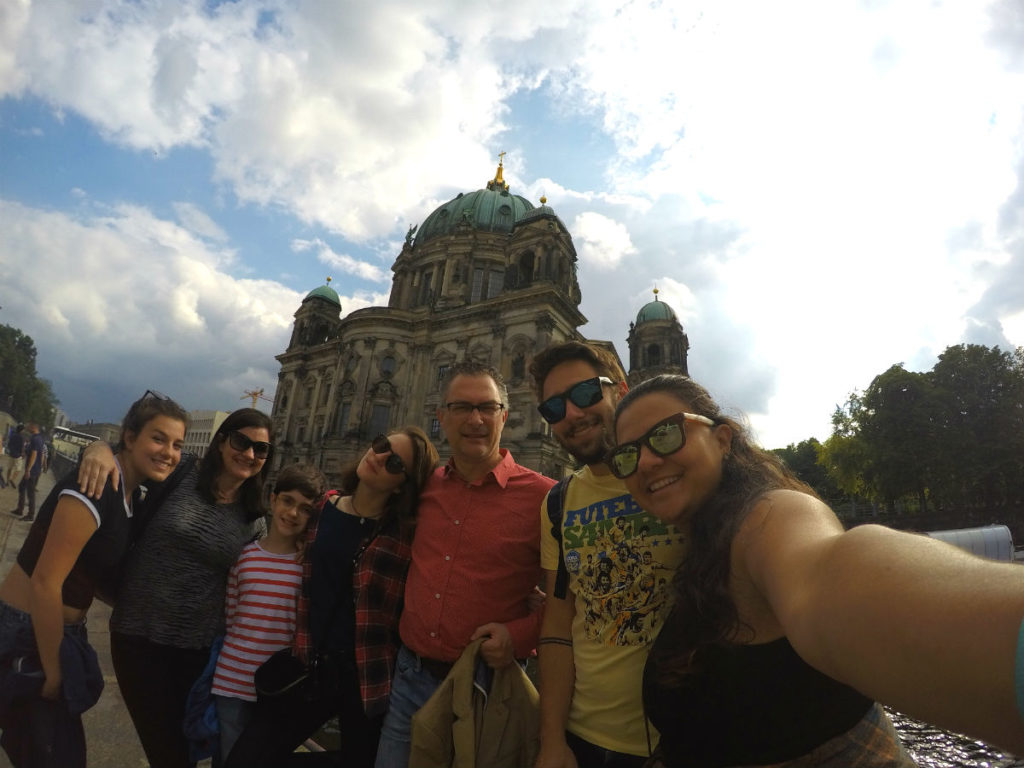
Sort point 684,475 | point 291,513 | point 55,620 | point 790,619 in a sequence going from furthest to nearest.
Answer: point 291,513 < point 55,620 < point 684,475 < point 790,619

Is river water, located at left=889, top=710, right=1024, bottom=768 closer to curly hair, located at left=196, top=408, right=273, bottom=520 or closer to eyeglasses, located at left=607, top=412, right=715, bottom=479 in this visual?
eyeglasses, located at left=607, top=412, right=715, bottom=479

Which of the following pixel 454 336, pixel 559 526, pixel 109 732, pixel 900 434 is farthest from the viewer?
pixel 454 336

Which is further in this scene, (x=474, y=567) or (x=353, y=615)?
(x=353, y=615)

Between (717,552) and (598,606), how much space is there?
2.34 feet

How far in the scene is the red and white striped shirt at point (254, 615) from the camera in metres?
2.48

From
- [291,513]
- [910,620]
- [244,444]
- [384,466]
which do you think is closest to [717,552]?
[910,620]

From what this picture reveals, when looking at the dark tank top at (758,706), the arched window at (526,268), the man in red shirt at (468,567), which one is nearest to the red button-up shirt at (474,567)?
the man in red shirt at (468,567)

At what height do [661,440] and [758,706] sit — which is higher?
[661,440]

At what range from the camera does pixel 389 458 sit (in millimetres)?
2627

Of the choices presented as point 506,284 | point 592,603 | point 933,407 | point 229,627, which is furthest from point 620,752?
point 933,407

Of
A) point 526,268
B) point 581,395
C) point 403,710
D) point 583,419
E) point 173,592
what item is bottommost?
point 403,710

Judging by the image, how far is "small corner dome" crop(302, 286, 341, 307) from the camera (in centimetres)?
4409

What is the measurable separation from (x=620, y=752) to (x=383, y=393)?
3091 centimetres

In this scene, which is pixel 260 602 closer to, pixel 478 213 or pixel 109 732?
pixel 109 732
